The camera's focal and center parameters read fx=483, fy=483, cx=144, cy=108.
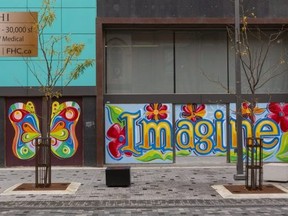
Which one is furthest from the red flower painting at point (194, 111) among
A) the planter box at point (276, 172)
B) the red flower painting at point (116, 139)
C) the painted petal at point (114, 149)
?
the planter box at point (276, 172)

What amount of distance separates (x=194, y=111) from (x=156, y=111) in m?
1.45

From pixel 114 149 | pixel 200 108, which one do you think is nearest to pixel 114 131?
pixel 114 149

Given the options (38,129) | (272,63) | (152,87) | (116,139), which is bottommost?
(116,139)

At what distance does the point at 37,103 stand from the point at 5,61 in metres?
1.88

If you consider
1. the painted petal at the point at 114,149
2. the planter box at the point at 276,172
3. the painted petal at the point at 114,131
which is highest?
the painted petal at the point at 114,131

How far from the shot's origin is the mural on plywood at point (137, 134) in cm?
1803

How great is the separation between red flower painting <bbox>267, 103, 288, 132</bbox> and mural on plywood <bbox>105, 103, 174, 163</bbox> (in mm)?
3907

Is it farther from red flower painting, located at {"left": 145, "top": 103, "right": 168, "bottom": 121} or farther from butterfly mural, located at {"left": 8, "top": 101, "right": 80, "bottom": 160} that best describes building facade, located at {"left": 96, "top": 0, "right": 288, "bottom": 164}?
butterfly mural, located at {"left": 8, "top": 101, "right": 80, "bottom": 160}

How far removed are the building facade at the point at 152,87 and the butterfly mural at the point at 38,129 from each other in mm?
51

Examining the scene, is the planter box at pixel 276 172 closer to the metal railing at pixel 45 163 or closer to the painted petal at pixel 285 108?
the painted petal at pixel 285 108

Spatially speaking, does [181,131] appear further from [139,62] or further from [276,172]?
[276,172]

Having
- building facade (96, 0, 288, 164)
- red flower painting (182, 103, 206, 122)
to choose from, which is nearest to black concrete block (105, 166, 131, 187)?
building facade (96, 0, 288, 164)

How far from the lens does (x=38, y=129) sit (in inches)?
696

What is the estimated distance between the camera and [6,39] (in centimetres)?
1739
